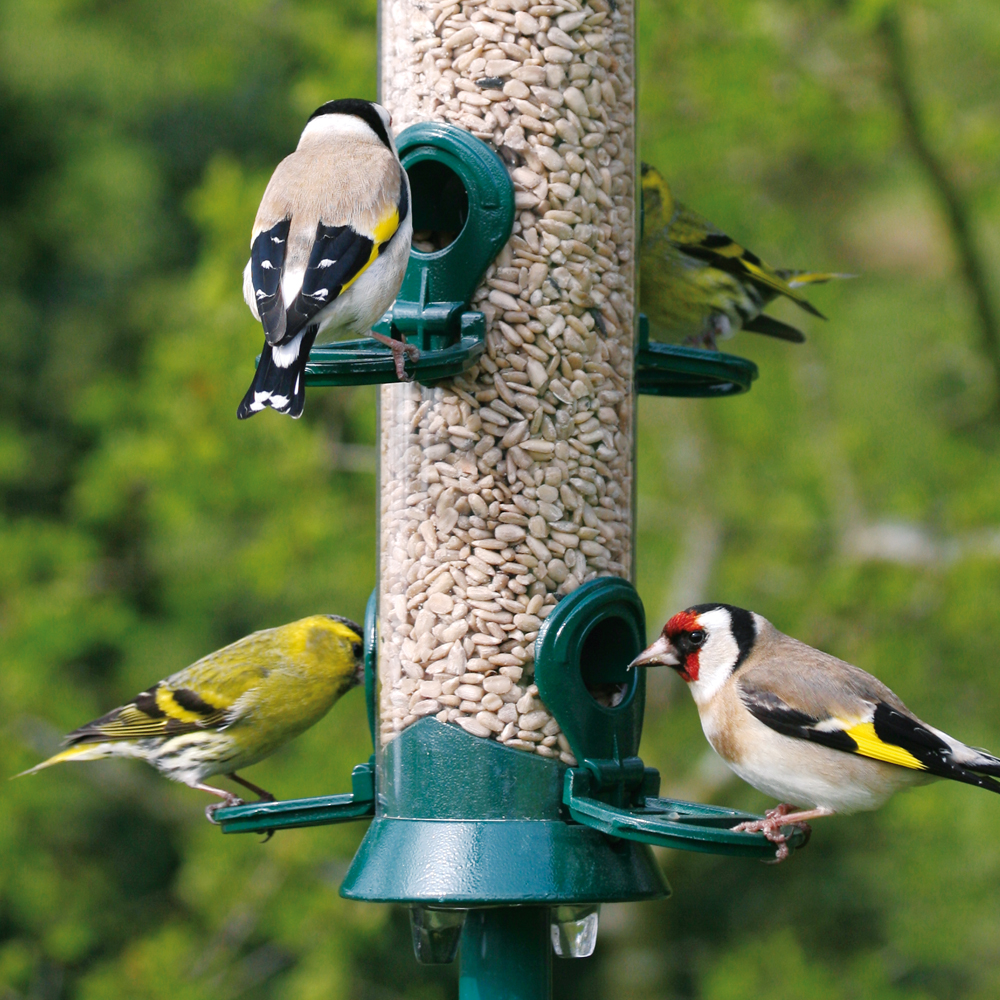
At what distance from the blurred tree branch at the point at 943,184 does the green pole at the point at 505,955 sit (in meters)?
5.81

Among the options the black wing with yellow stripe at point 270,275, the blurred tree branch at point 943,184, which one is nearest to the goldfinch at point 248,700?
the black wing with yellow stripe at point 270,275

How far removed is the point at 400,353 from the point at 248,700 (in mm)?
1892

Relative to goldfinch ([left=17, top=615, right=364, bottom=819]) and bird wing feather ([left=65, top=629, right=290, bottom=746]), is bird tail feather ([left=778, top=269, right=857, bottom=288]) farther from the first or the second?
bird wing feather ([left=65, top=629, right=290, bottom=746])

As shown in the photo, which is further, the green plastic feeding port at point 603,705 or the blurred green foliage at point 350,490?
the blurred green foliage at point 350,490

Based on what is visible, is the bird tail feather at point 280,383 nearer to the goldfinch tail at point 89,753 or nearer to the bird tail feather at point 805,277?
the goldfinch tail at point 89,753

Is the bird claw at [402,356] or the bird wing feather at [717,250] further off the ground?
the bird wing feather at [717,250]

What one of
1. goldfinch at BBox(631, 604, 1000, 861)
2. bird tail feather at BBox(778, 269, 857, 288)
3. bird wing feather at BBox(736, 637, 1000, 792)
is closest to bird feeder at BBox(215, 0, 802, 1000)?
goldfinch at BBox(631, 604, 1000, 861)

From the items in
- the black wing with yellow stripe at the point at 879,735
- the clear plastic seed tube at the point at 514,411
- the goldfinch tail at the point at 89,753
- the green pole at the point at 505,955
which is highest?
the clear plastic seed tube at the point at 514,411

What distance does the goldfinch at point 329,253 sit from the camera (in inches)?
159

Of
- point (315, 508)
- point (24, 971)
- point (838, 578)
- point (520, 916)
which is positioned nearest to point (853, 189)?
point (838, 578)

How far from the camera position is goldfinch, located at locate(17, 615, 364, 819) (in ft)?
18.2

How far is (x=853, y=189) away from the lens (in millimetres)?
12672

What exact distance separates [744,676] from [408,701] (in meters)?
1.04

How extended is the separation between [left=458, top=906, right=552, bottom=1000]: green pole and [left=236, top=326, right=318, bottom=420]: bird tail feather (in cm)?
149
